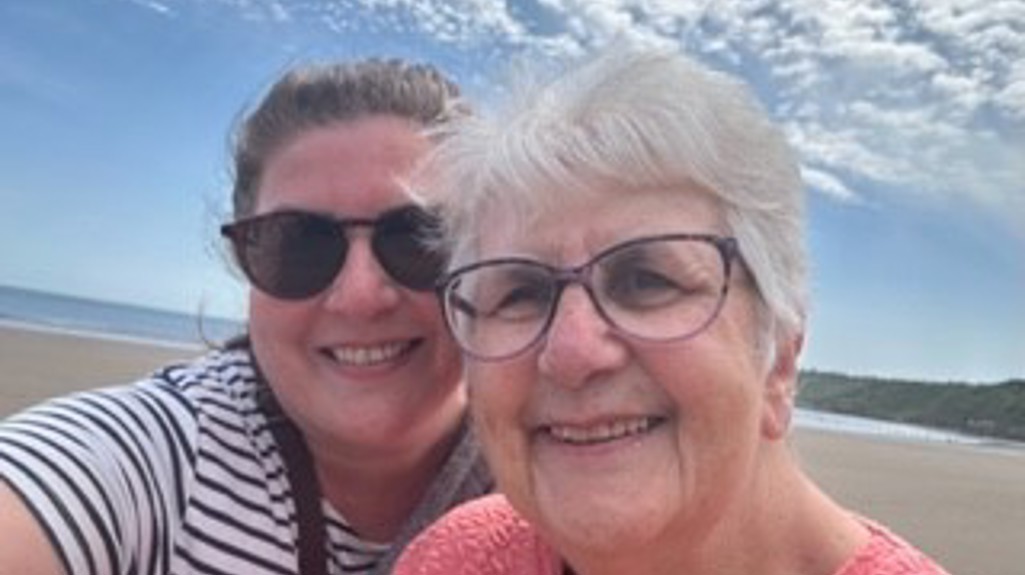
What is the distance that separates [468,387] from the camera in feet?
6.57

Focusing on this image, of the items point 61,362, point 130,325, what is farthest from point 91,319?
point 61,362

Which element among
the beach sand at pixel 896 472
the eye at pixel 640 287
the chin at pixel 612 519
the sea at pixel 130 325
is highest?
the eye at pixel 640 287

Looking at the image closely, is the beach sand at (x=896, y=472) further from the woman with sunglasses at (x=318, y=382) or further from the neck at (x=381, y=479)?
the woman with sunglasses at (x=318, y=382)

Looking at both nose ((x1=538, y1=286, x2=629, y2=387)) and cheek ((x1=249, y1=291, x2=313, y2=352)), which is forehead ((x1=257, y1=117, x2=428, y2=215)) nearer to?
cheek ((x1=249, y1=291, x2=313, y2=352))

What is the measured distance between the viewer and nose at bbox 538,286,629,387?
177cm

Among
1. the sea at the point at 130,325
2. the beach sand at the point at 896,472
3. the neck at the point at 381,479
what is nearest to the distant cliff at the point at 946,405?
the sea at the point at 130,325

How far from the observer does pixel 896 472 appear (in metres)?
16.2

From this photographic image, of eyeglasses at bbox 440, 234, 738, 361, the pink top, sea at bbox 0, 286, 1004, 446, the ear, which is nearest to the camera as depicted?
eyeglasses at bbox 440, 234, 738, 361

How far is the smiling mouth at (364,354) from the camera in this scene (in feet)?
8.29

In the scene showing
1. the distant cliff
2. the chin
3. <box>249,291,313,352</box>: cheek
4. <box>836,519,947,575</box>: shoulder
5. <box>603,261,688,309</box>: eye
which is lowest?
the distant cliff

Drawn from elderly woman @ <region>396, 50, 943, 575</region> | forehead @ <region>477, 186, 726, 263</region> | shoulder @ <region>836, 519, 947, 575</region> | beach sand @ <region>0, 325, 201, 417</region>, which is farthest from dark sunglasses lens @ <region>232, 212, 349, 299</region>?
beach sand @ <region>0, 325, 201, 417</region>

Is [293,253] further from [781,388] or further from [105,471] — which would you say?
[781,388]

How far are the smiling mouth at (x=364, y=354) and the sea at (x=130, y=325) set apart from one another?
19.6 metres

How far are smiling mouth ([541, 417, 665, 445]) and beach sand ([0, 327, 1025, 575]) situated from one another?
4780 millimetres
